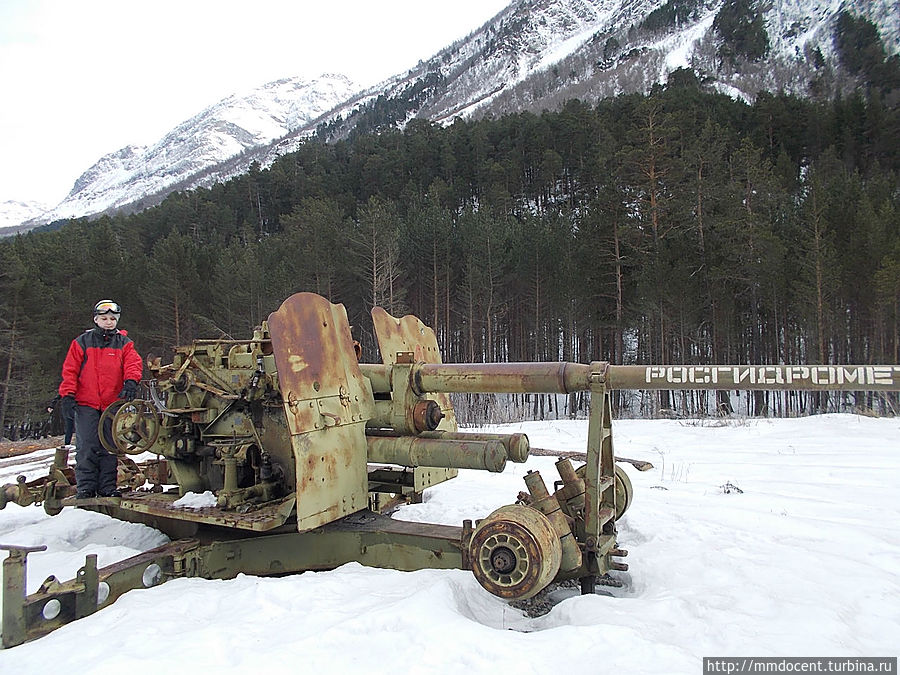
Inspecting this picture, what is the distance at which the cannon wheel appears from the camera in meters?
4.82

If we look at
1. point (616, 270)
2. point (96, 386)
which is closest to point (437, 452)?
point (96, 386)

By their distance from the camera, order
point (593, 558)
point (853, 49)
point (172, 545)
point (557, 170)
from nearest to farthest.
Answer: point (593, 558), point (172, 545), point (557, 170), point (853, 49)

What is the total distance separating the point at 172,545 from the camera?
4410 millimetres

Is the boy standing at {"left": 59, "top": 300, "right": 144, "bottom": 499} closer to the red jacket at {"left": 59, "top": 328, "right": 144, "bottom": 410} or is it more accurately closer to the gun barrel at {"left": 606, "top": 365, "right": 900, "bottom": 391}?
the red jacket at {"left": 59, "top": 328, "right": 144, "bottom": 410}

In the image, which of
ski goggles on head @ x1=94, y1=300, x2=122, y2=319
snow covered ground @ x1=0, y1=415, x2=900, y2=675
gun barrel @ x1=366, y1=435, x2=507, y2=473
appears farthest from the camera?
ski goggles on head @ x1=94, y1=300, x2=122, y2=319

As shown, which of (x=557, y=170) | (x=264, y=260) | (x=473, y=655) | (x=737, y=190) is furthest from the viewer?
(x=557, y=170)

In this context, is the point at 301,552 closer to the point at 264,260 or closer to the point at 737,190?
the point at 737,190

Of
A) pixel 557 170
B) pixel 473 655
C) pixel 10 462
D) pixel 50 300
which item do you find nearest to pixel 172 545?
pixel 473 655

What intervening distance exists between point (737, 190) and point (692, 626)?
26.7m

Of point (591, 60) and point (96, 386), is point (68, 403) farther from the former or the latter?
point (591, 60)

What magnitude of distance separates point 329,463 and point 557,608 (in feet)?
6.03

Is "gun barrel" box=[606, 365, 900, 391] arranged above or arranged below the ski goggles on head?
below

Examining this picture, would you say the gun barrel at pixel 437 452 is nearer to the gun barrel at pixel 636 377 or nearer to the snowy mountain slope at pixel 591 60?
the gun barrel at pixel 636 377

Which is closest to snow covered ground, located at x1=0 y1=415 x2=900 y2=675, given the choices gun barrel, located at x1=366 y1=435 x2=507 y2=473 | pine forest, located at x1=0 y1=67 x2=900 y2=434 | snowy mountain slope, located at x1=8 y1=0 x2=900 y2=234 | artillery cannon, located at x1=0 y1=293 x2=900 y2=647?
artillery cannon, located at x1=0 y1=293 x2=900 y2=647
